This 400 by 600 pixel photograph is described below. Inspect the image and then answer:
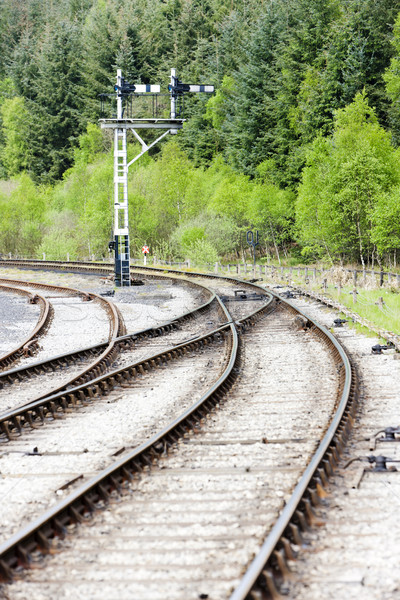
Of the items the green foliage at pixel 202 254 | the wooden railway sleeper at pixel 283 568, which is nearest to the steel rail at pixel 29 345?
the wooden railway sleeper at pixel 283 568

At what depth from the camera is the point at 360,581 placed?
4.79 m

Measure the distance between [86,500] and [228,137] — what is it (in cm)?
6409

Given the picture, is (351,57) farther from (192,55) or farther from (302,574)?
(302,574)

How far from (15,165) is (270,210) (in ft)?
174

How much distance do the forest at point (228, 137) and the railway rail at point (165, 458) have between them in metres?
27.4

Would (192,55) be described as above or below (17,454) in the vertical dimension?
above

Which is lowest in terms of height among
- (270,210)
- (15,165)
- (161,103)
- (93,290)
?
(93,290)

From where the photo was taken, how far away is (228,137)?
6788cm

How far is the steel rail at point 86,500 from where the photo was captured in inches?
204

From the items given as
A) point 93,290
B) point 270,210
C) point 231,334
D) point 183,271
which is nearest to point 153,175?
point 270,210

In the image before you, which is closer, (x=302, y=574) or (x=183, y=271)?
(x=302, y=574)

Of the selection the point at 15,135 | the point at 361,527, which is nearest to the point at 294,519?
the point at 361,527

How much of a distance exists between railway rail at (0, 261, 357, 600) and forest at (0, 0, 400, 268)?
2736cm

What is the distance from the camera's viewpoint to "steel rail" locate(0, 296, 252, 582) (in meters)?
5.19
